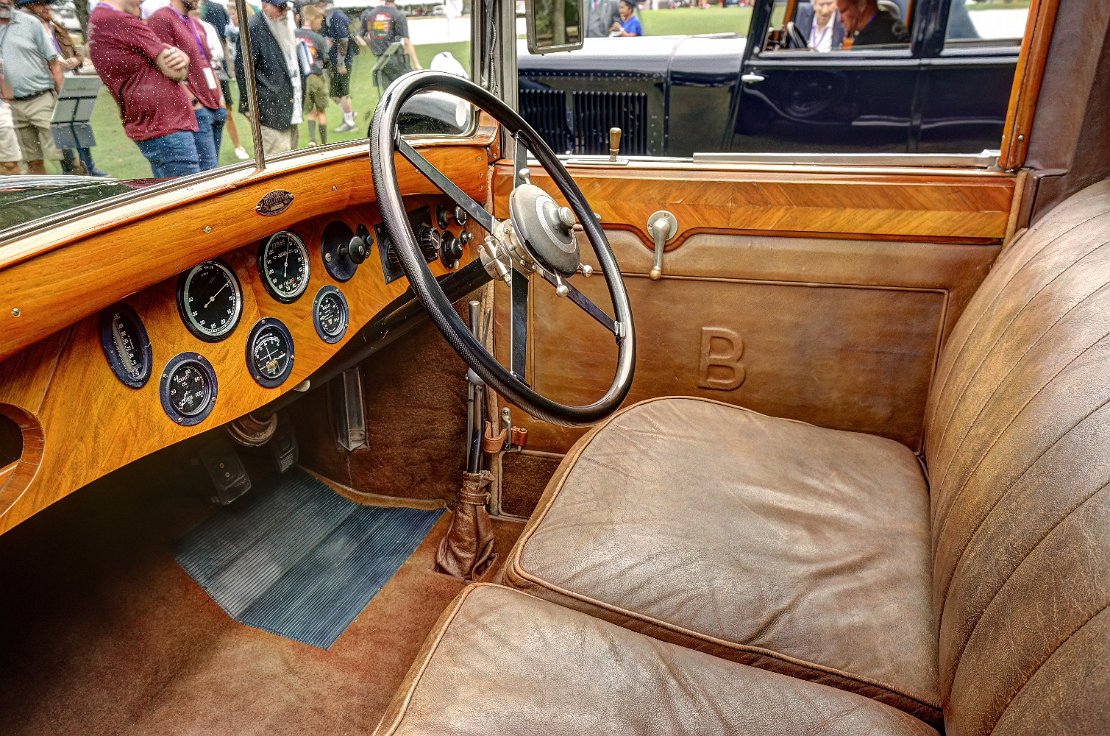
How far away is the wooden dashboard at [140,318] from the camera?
989 millimetres

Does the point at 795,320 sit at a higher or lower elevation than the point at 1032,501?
lower

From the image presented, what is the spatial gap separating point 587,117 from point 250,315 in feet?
11.6

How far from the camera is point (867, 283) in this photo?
1.82 meters

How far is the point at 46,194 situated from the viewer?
1105 millimetres

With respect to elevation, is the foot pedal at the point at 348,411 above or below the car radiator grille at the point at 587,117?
below

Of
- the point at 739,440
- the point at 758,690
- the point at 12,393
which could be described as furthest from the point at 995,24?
the point at 12,393

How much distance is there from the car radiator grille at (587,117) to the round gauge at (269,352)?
333 centimetres

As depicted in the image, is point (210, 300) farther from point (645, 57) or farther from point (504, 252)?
point (645, 57)

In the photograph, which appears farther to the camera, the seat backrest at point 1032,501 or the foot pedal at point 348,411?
the foot pedal at point 348,411

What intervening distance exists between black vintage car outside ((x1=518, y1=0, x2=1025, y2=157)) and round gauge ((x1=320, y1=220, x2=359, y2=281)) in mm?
3205

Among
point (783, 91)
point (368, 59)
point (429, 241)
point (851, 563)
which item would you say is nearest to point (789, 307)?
point (851, 563)

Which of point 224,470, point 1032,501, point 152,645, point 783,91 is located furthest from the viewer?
point 783,91

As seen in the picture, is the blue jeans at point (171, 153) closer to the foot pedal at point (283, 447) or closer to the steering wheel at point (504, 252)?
the steering wheel at point (504, 252)

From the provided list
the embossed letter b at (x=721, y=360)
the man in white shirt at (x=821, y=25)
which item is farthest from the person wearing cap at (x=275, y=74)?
the man in white shirt at (x=821, y=25)
